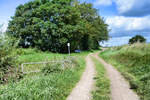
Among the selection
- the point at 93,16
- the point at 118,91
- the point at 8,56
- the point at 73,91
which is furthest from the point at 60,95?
the point at 93,16

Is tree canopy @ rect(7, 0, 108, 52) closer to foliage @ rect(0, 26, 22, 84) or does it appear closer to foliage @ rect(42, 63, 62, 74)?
foliage @ rect(42, 63, 62, 74)

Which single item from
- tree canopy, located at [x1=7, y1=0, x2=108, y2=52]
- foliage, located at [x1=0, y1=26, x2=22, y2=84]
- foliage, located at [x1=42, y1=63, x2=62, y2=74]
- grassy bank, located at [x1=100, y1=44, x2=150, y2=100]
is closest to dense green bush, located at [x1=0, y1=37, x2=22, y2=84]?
foliage, located at [x1=0, y1=26, x2=22, y2=84]

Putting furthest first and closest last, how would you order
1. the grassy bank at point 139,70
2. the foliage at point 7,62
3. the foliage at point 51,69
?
the foliage at point 51,69 → the foliage at point 7,62 → the grassy bank at point 139,70

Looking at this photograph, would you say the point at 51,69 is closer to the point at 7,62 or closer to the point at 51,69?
the point at 51,69

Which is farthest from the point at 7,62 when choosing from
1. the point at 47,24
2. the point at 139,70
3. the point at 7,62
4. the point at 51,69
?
the point at 47,24

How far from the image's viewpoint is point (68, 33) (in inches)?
992

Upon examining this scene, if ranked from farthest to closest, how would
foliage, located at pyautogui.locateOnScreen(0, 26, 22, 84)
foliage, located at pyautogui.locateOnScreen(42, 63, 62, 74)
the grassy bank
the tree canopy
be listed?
the tree canopy
foliage, located at pyautogui.locateOnScreen(42, 63, 62, 74)
foliage, located at pyautogui.locateOnScreen(0, 26, 22, 84)
the grassy bank

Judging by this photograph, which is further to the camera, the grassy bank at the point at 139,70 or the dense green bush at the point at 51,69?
the dense green bush at the point at 51,69

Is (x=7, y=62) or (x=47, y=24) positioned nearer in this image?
(x=7, y=62)

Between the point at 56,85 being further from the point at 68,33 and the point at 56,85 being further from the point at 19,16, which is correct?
the point at 19,16

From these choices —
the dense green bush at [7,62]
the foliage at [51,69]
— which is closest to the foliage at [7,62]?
the dense green bush at [7,62]

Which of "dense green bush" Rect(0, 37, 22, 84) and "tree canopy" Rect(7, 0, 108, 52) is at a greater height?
"tree canopy" Rect(7, 0, 108, 52)

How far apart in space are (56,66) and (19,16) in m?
Result: 26.6

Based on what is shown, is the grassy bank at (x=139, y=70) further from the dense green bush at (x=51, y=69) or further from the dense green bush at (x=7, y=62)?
the dense green bush at (x=7, y=62)
